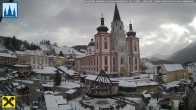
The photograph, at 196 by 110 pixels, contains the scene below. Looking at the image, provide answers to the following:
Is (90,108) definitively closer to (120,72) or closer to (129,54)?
(120,72)

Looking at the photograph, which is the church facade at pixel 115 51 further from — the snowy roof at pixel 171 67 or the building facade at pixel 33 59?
the building facade at pixel 33 59

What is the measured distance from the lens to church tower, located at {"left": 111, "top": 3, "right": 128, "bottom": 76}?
165 feet

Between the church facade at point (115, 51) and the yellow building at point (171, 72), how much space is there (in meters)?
6.63

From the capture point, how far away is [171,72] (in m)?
54.2

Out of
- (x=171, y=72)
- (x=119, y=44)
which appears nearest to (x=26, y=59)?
(x=119, y=44)

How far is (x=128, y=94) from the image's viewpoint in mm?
37344

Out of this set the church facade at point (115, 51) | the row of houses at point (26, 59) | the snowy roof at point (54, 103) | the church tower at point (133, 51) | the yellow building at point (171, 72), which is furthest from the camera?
the row of houses at point (26, 59)

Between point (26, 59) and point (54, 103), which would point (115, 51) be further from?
point (54, 103)

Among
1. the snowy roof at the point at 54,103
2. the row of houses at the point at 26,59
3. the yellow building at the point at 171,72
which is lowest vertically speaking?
the snowy roof at the point at 54,103

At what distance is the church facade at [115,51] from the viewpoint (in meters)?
47.9

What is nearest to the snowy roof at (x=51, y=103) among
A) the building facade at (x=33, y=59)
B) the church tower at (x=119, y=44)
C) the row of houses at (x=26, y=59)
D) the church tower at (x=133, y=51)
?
the church tower at (x=119, y=44)

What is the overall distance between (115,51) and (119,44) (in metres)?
1.92

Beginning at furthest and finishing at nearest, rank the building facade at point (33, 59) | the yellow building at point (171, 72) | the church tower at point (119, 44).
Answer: the building facade at point (33, 59)
the yellow building at point (171, 72)
the church tower at point (119, 44)

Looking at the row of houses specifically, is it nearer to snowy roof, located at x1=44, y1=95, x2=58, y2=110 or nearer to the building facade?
the building facade
